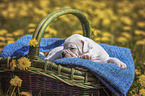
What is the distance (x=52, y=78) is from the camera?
1.79m

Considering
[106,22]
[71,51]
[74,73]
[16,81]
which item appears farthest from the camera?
[106,22]

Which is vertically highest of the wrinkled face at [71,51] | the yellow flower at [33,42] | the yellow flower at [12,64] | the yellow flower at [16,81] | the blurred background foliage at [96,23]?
the blurred background foliage at [96,23]

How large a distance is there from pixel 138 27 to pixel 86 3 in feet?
4.58

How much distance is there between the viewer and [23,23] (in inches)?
173

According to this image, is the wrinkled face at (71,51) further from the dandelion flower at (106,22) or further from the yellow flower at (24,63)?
the dandelion flower at (106,22)

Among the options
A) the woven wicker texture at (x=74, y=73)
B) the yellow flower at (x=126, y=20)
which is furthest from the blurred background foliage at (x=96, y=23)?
the woven wicker texture at (x=74, y=73)

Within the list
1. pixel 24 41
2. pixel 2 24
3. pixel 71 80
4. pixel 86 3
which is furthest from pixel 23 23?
pixel 71 80

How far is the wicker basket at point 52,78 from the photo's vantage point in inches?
69.5

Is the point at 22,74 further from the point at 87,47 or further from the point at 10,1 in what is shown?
the point at 10,1

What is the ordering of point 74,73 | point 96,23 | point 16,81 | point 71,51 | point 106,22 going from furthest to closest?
point 106,22 < point 96,23 < point 71,51 < point 16,81 < point 74,73

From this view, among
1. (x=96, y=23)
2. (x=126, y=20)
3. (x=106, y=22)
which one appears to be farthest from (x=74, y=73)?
(x=126, y=20)

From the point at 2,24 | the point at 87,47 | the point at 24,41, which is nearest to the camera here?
the point at 87,47

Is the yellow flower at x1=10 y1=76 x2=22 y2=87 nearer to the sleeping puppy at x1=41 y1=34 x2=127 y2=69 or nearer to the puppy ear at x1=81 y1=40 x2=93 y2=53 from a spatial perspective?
the sleeping puppy at x1=41 y1=34 x2=127 y2=69

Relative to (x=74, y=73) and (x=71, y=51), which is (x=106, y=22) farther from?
(x=74, y=73)
